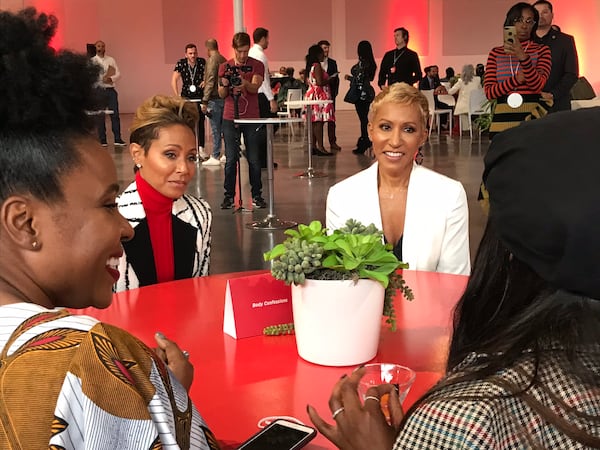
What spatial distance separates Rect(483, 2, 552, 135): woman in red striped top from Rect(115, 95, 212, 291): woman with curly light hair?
2.93m

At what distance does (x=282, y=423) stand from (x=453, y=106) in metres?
13.4

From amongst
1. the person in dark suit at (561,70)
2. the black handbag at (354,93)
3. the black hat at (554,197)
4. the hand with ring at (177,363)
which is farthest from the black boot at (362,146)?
the black hat at (554,197)

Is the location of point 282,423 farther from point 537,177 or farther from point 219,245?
point 219,245

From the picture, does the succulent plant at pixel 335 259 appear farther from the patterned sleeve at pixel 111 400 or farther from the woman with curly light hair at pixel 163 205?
the woman with curly light hair at pixel 163 205

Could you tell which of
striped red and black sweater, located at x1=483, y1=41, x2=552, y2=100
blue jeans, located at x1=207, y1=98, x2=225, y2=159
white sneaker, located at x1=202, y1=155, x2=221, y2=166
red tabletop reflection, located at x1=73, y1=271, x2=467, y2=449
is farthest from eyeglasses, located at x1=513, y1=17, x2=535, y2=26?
white sneaker, located at x1=202, y1=155, x2=221, y2=166

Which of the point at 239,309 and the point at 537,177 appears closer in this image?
the point at 537,177

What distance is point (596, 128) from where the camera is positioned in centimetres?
84

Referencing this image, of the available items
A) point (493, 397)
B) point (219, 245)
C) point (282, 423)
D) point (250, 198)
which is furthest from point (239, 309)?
point (250, 198)

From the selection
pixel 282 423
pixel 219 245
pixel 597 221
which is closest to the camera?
pixel 597 221

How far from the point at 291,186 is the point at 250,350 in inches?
257

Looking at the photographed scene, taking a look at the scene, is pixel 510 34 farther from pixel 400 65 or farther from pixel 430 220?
pixel 400 65

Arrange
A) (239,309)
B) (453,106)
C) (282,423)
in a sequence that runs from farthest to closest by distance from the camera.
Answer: (453,106) → (239,309) → (282,423)

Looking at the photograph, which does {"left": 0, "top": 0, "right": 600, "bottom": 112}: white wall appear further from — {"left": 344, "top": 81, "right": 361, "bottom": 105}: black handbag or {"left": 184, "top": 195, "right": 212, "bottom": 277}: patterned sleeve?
{"left": 184, "top": 195, "right": 212, "bottom": 277}: patterned sleeve

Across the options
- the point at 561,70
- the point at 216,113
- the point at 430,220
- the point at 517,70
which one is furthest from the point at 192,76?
the point at 430,220
